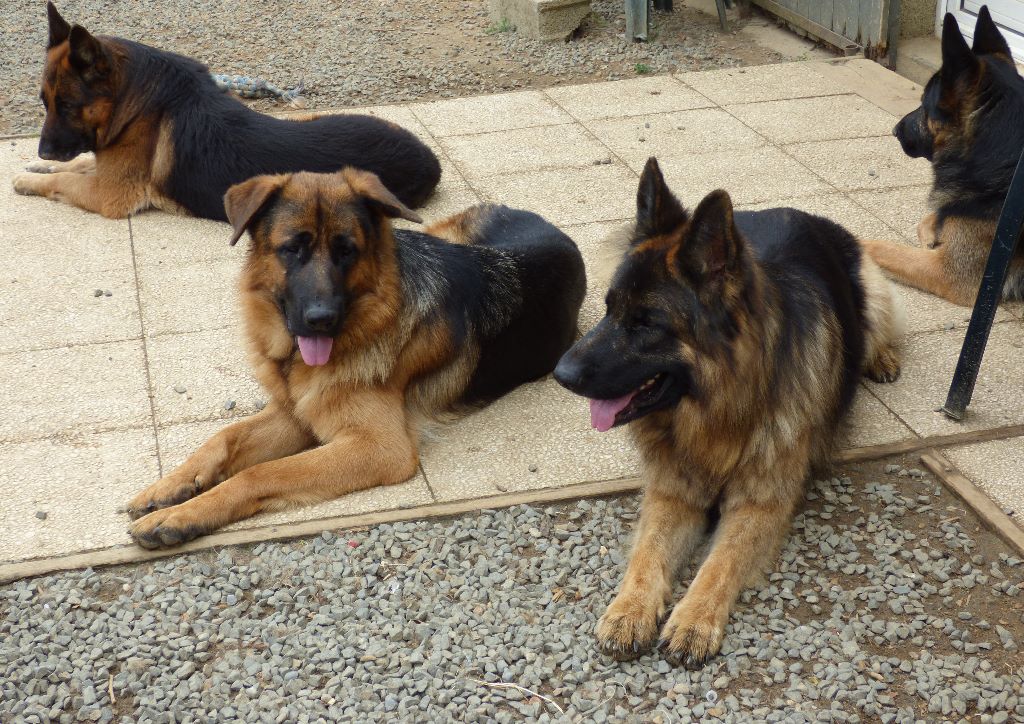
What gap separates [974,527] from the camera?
431cm

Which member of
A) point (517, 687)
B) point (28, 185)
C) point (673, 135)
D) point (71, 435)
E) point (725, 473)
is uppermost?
point (725, 473)

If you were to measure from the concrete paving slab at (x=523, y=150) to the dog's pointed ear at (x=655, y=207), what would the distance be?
4.29 m

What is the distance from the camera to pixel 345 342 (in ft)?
15.8

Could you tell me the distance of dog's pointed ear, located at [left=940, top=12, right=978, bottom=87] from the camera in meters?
5.89

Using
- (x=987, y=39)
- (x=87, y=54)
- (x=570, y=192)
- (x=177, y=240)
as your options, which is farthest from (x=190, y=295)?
(x=987, y=39)

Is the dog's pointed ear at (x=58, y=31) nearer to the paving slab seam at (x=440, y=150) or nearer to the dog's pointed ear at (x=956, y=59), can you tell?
the paving slab seam at (x=440, y=150)

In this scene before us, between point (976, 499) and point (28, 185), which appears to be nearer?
point (976, 499)

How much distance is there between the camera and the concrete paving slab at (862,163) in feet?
25.4

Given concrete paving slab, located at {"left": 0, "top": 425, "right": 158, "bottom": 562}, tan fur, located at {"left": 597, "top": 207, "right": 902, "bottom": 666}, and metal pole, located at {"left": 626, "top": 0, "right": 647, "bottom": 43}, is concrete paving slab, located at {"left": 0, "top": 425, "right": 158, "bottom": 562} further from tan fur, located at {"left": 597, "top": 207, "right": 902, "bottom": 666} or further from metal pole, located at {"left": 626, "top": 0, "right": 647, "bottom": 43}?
metal pole, located at {"left": 626, "top": 0, "right": 647, "bottom": 43}

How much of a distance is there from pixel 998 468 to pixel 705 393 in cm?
164

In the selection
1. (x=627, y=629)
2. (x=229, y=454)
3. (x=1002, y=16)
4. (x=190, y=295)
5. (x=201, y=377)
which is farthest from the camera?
(x=1002, y=16)

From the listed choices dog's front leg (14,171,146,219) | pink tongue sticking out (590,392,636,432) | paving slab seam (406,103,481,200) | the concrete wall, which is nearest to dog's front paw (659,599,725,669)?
pink tongue sticking out (590,392,636,432)

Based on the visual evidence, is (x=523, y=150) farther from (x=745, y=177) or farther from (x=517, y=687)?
(x=517, y=687)

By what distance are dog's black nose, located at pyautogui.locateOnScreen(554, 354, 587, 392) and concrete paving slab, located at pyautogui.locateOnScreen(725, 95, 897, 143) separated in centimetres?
532
